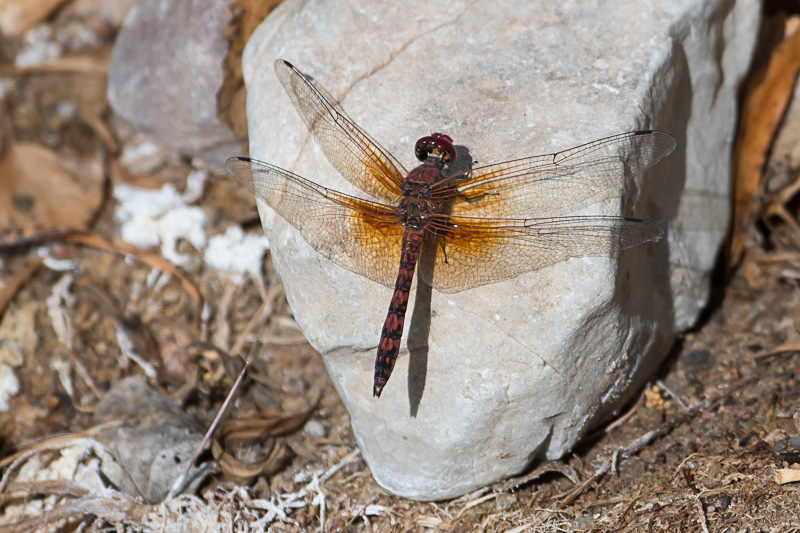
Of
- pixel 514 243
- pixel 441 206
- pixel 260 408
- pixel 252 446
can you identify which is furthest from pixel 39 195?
pixel 514 243

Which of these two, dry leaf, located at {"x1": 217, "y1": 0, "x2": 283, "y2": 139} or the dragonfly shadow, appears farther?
dry leaf, located at {"x1": 217, "y1": 0, "x2": 283, "y2": 139}

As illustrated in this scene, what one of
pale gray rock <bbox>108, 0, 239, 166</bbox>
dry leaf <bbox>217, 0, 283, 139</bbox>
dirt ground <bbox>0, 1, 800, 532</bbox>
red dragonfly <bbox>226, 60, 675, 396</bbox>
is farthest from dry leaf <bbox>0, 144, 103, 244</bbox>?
red dragonfly <bbox>226, 60, 675, 396</bbox>

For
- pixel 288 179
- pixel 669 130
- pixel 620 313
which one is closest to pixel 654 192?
pixel 669 130

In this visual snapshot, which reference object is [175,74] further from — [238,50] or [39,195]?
[39,195]

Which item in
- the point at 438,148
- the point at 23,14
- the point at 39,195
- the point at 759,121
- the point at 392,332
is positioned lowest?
the point at 39,195

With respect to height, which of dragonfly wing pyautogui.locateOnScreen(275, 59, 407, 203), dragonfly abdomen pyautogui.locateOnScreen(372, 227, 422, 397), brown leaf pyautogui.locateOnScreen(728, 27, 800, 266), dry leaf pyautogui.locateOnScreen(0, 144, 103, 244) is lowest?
dry leaf pyautogui.locateOnScreen(0, 144, 103, 244)

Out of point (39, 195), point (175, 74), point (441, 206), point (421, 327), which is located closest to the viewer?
point (421, 327)

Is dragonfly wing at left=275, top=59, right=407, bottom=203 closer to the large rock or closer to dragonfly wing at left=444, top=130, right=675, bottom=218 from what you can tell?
the large rock

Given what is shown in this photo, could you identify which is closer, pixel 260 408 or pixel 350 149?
pixel 350 149
